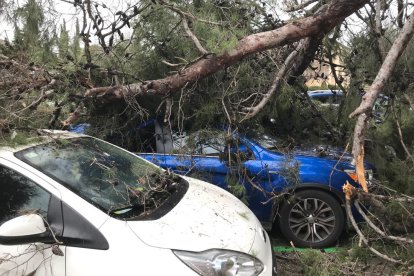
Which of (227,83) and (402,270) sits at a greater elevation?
(227,83)

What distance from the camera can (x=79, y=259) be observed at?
106 inches

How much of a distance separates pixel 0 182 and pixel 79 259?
83 centimetres

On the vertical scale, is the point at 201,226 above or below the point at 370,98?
below

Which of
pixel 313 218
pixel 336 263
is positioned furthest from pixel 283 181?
pixel 336 263

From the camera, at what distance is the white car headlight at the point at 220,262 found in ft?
9.04

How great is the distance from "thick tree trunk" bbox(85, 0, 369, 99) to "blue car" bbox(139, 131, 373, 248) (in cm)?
64

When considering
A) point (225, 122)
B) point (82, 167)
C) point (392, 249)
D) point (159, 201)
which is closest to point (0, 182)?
point (82, 167)

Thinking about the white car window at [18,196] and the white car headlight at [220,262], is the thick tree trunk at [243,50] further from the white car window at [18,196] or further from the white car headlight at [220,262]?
the white car headlight at [220,262]

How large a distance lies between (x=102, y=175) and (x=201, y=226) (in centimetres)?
86

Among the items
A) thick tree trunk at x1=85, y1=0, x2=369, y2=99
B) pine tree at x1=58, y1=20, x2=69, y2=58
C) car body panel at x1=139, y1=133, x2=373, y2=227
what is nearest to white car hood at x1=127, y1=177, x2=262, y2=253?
car body panel at x1=139, y1=133, x2=373, y2=227

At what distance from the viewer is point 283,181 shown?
4.74 metres

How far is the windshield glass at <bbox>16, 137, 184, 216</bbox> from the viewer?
10.1ft

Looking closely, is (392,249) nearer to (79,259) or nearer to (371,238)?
(371,238)

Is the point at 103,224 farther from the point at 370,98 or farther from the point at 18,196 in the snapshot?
the point at 370,98
